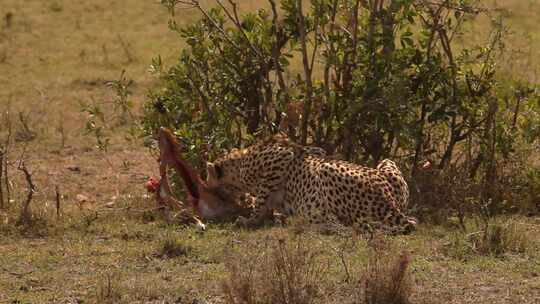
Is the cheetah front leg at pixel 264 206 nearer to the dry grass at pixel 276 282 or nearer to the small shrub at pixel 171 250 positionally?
the small shrub at pixel 171 250

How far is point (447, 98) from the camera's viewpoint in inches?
321

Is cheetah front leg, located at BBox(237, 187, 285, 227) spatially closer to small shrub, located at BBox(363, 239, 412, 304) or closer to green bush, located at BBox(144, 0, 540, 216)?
green bush, located at BBox(144, 0, 540, 216)

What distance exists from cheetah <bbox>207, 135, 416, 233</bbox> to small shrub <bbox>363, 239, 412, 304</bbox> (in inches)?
43.4

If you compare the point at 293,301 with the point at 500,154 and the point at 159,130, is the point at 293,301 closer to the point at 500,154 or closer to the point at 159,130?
the point at 159,130

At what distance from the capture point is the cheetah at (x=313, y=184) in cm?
705


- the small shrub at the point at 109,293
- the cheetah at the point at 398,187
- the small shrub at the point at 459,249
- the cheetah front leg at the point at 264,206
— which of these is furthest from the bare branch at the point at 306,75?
the small shrub at the point at 109,293

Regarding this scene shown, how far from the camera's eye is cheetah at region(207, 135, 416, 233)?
7051 mm

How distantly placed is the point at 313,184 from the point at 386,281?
195 centimetres

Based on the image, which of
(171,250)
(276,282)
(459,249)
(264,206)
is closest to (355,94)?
(264,206)

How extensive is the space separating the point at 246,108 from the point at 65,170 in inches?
90.2

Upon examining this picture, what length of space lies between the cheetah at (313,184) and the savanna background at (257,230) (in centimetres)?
17

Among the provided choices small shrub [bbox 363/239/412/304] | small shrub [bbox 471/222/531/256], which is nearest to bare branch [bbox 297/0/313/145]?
small shrub [bbox 471/222/531/256]

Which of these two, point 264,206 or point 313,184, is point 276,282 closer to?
point 313,184

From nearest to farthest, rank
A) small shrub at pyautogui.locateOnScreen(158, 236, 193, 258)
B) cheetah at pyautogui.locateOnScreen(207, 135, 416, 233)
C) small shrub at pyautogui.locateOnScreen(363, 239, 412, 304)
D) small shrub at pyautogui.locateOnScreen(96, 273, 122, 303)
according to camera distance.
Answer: small shrub at pyautogui.locateOnScreen(363, 239, 412, 304), small shrub at pyautogui.locateOnScreen(96, 273, 122, 303), small shrub at pyautogui.locateOnScreen(158, 236, 193, 258), cheetah at pyautogui.locateOnScreen(207, 135, 416, 233)
